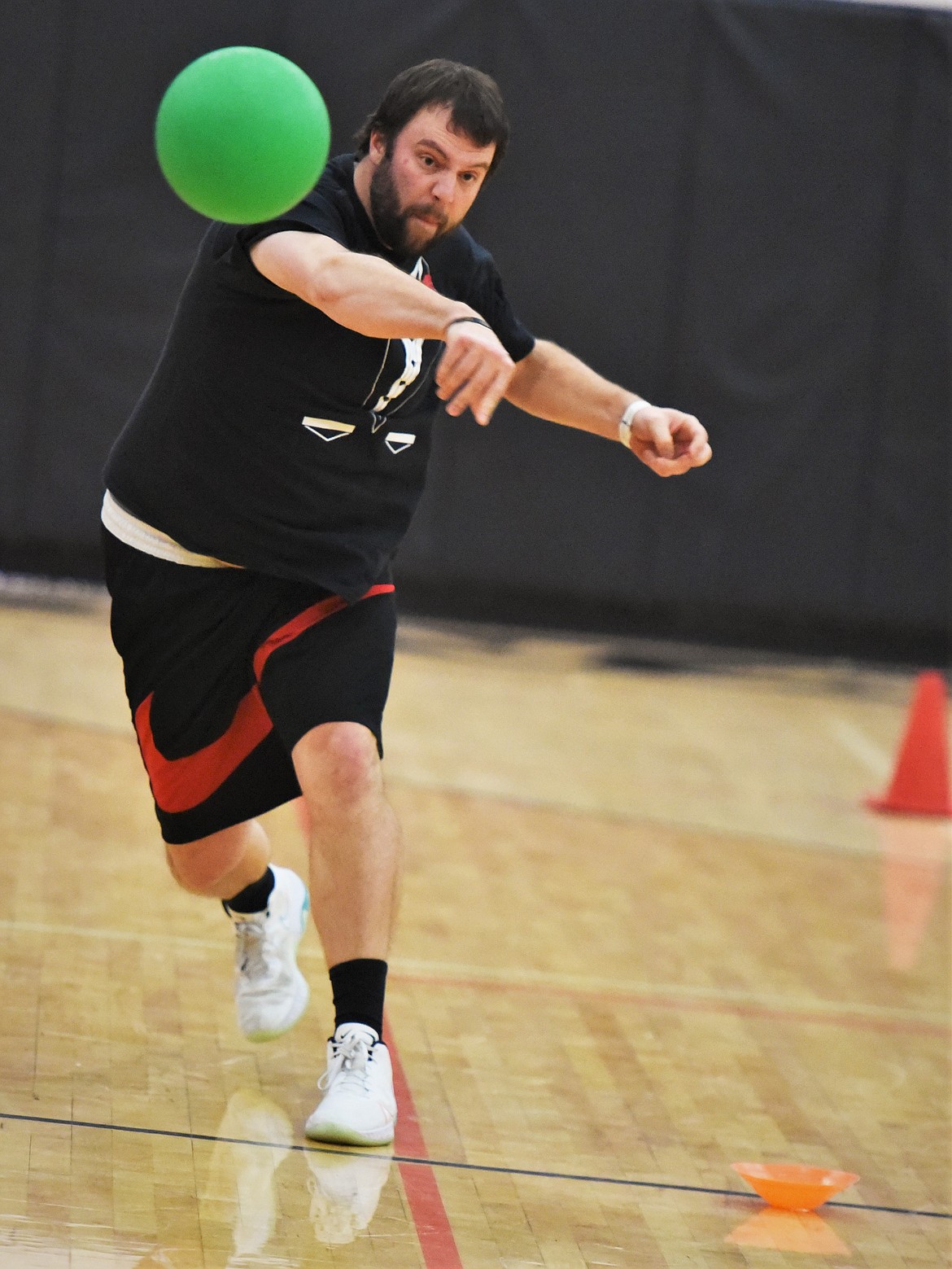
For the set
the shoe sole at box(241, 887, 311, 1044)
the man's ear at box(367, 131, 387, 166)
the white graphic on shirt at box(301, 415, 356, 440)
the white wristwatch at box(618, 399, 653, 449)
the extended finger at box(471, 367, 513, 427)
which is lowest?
the shoe sole at box(241, 887, 311, 1044)

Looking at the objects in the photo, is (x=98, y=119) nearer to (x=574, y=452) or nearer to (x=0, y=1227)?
(x=574, y=452)

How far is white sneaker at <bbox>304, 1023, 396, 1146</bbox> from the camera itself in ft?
10.1

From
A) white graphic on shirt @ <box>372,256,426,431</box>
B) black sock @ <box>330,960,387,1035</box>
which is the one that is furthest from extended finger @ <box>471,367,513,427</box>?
black sock @ <box>330,960,387,1035</box>

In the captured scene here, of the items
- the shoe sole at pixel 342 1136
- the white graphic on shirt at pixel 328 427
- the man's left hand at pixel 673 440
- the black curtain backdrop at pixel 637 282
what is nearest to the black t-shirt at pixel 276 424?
the white graphic on shirt at pixel 328 427

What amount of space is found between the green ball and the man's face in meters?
0.34

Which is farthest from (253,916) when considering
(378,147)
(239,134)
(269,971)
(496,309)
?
(239,134)

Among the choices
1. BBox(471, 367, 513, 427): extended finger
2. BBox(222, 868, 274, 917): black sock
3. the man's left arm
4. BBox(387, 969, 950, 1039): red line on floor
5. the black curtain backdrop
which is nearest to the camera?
BBox(471, 367, 513, 427): extended finger

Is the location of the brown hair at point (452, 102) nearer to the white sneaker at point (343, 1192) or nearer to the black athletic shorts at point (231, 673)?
the black athletic shorts at point (231, 673)

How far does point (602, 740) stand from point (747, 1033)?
3.21 meters

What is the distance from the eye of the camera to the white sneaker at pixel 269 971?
3.47 m

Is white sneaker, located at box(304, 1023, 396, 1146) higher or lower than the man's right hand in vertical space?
lower

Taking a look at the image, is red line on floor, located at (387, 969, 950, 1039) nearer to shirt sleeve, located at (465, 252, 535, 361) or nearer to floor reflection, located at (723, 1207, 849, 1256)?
floor reflection, located at (723, 1207, 849, 1256)

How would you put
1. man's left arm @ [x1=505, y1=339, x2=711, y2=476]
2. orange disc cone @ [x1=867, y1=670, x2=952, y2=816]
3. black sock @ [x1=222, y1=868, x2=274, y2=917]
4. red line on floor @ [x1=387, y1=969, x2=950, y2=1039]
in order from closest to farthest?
man's left arm @ [x1=505, y1=339, x2=711, y2=476], black sock @ [x1=222, y1=868, x2=274, y2=917], red line on floor @ [x1=387, y1=969, x2=950, y2=1039], orange disc cone @ [x1=867, y1=670, x2=952, y2=816]

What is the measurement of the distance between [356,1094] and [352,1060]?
59 mm
